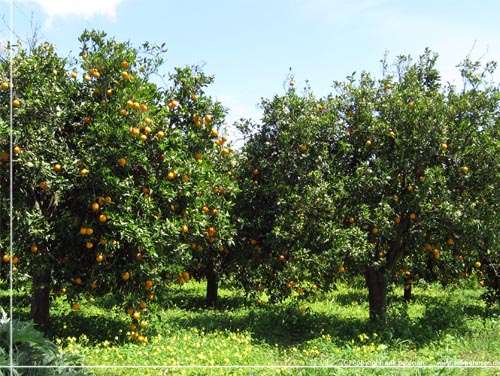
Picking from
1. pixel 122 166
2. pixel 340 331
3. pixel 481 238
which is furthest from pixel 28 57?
pixel 481 238

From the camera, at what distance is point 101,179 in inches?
A: 238

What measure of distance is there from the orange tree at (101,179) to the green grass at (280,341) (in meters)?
0.73

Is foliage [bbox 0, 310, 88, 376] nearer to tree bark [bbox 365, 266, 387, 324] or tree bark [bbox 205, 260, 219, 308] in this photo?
tree bark [bbox 365, 266, 387, 324]

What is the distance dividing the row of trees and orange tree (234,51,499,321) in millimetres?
24

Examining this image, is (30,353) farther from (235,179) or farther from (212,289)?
(212,289)

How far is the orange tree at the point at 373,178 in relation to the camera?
7113mm

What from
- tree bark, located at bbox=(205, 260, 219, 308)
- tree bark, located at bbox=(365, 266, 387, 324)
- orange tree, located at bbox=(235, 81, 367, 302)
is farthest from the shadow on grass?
tree bark, located at bbox=(205, 260, 219, 308)

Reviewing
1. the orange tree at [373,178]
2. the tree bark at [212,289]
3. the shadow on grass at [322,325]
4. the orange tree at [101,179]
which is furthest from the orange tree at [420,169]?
the tree bark at [212,289]

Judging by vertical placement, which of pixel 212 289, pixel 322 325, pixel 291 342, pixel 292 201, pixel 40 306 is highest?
pixel 292 201

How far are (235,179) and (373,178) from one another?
2.39m

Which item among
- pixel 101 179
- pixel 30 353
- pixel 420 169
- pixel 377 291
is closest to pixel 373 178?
pixel 420 169

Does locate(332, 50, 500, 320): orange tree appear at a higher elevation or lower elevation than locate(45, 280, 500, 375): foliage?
higher

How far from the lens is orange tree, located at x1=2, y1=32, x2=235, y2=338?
19.9ft

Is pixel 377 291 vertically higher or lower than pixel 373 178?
lower
